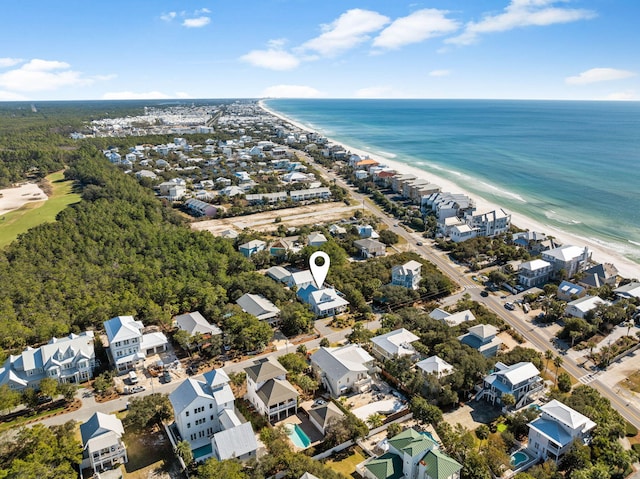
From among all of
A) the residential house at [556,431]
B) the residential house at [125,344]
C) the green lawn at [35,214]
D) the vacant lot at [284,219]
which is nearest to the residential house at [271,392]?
the residential house at [125,344]

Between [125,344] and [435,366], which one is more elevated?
[125,344]

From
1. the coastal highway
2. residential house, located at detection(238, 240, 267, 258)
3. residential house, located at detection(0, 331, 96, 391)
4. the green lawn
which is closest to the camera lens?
the coastal highway

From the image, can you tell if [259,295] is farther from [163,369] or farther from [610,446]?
[610,446]

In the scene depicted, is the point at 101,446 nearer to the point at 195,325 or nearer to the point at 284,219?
the point at 195,325

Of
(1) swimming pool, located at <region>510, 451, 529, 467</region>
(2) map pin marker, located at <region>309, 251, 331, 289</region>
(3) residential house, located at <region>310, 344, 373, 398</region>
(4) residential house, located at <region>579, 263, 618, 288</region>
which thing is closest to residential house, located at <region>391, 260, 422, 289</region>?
(2) map pin marker, located at <region>309, 251, 331, 289</region>

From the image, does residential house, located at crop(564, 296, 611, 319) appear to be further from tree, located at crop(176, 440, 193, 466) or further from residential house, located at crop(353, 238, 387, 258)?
tree, located at crop(176, 440, 193, 466)

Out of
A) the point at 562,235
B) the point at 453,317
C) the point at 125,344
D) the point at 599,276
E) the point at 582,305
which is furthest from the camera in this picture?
the point at 562,235

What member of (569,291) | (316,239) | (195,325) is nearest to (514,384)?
(569,291)

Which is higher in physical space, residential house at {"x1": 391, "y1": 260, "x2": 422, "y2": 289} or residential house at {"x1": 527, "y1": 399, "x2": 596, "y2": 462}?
residential house at {"x1": 391, "y1": 260, "x2": 422, "y2": 289}
